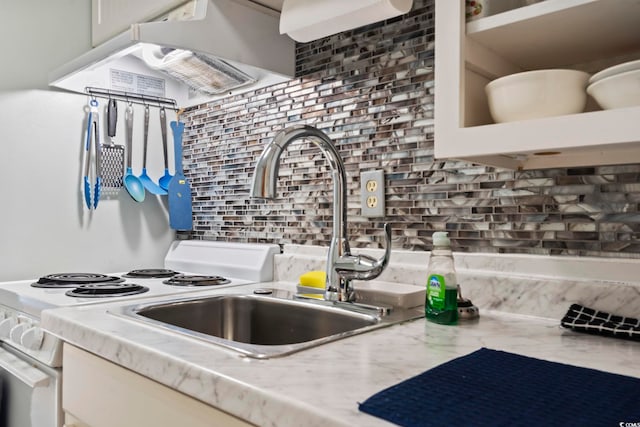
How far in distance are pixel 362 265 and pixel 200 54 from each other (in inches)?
32.0

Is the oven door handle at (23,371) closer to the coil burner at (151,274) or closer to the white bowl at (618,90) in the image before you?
the coil burner at (151,274)

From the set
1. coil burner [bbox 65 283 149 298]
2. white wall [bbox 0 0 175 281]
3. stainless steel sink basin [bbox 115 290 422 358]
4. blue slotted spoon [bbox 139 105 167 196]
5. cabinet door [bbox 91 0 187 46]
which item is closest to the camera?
stainless steel sink basin [bbox 115 290 422 358]

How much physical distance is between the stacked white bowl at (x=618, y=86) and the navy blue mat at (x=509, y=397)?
0.41 m

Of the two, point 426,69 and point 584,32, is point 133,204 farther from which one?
point 584,32

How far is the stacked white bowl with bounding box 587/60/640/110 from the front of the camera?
74 cm

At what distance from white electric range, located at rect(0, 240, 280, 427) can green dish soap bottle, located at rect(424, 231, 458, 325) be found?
0.74m

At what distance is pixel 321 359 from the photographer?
77 centimetres

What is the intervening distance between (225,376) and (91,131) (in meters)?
Result: 1.47

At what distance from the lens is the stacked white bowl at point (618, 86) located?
74 centimetres

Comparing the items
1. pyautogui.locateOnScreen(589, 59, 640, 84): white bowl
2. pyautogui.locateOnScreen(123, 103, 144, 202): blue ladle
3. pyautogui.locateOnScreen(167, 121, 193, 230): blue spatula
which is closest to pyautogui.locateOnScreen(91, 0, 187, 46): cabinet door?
pyautogui.locateOnScreen(123, 103, 144, 202): blue ladle

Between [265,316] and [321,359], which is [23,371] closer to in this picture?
[265,316]

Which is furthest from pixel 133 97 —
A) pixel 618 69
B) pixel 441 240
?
pixel 618 69

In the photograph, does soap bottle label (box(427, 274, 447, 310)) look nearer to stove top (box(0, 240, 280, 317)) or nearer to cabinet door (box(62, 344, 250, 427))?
cabinet door (box(62, 344, 250, 427))

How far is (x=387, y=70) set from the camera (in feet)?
4.61
